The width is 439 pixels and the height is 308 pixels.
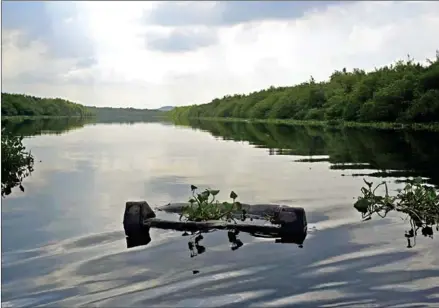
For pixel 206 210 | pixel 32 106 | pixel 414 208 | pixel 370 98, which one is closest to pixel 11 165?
pixel 206 210

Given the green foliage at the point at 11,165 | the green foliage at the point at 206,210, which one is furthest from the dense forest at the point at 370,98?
the green foliage at the point at 206,210

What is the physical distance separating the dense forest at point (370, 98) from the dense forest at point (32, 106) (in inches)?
2261

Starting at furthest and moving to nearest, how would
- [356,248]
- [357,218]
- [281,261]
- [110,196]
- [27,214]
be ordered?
[110,196] → [27,214] → [357,218] → [356,248] → [281,261]

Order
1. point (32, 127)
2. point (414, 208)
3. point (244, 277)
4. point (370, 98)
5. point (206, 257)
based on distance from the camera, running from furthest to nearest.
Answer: point (32, 127)
point (370, 98)
point (414, 208)
point (206, 257)
point (244, 277)

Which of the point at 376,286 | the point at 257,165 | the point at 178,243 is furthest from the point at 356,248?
the point at 257,165

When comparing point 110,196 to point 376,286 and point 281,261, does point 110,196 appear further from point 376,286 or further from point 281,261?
point 376,286

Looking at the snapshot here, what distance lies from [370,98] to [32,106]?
10781 cm

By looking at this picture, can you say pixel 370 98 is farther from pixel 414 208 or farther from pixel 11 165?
pixel 414 208

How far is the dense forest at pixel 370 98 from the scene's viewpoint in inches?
2160

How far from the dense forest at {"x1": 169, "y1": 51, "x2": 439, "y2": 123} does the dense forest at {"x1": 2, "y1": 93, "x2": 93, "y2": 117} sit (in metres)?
57.4

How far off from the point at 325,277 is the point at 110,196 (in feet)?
37.1

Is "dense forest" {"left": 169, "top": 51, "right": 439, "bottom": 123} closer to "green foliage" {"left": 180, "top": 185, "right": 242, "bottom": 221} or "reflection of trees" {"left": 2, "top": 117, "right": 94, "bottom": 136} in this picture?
"reflection of trees" {"left": 2, "top": 117, "right": 94, "bottom": 136}

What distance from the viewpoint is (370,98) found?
6725 cm

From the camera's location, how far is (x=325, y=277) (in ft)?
30.8
